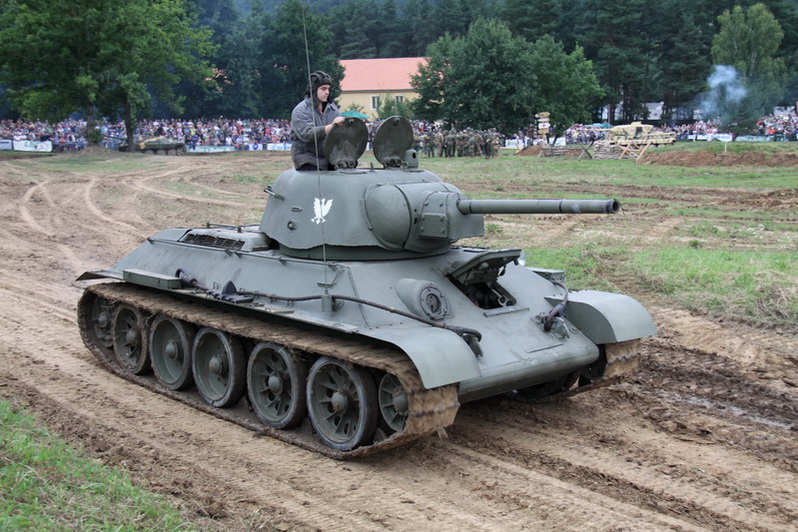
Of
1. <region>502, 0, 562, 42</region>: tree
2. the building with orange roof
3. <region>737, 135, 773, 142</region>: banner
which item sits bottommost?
<region>737, 135, 773, 142</region>: banner

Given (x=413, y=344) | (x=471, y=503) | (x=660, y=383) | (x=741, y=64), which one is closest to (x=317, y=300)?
(x=413, y=344)

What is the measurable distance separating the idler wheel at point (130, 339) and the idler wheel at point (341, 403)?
3035 mm

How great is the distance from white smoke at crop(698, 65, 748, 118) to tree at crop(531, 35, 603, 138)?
7.10 m

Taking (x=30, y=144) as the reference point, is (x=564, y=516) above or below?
below

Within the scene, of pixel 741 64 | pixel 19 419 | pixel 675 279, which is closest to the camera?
pixel 19 419

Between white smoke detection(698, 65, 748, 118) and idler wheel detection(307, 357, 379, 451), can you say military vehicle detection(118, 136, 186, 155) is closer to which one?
white smoke detection(698, 65, 748, 118)

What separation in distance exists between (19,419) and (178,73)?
44253 mm

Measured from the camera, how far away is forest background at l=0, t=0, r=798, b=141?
40938 millimetres

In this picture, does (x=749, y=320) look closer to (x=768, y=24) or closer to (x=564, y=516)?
(x=564, y=516)

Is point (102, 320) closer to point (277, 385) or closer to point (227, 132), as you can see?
point (277, 385)

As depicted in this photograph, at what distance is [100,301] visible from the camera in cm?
1137

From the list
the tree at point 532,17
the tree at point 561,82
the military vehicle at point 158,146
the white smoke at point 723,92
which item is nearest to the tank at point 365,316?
the military vehicle at point 158,146

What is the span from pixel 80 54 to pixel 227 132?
13.1 meters

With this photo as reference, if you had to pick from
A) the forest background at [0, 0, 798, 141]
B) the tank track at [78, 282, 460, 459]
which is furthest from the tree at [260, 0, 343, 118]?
the tank track at [78, 282, 460, 459]
